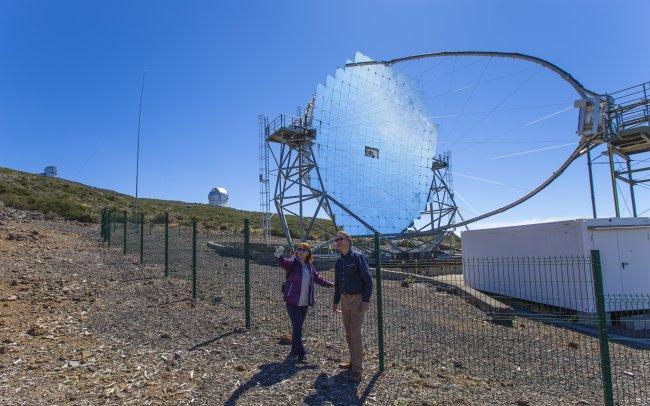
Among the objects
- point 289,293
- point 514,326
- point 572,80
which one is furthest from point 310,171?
point 289,293

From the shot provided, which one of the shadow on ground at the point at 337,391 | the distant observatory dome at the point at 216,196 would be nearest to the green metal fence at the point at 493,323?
the shadow on ground at the point at 337,391

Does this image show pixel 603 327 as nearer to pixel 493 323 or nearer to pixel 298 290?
pixel 298 290

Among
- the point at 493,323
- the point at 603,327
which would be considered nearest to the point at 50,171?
the point at 493,323

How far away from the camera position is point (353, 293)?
6.34 meters

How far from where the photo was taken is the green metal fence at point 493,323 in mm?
6930

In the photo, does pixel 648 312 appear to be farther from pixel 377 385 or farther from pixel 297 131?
pixel 297 131

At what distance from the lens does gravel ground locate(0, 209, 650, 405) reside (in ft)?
19.0

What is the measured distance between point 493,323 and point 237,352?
6.91m

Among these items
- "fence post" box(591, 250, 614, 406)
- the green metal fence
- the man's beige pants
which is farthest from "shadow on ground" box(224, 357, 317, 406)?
"fence post" box(591, 250, 614, 406)

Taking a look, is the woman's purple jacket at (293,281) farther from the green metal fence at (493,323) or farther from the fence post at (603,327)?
the fence post at (603,327)

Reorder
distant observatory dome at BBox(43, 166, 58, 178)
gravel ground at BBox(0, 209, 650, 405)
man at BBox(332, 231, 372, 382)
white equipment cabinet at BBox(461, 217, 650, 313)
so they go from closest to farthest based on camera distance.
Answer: gravel ground at BBox(0, 209, 650, 405), man at BBox(332, 231, 372, 382), white equipment cabinet at BBox(461, 217, 650, 313), distant observatory dome at BBox(43, 166, 58, 178)

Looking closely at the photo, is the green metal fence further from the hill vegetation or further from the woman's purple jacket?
the hill vegetation

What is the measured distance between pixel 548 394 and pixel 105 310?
8063 millimetres

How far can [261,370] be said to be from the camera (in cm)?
652
